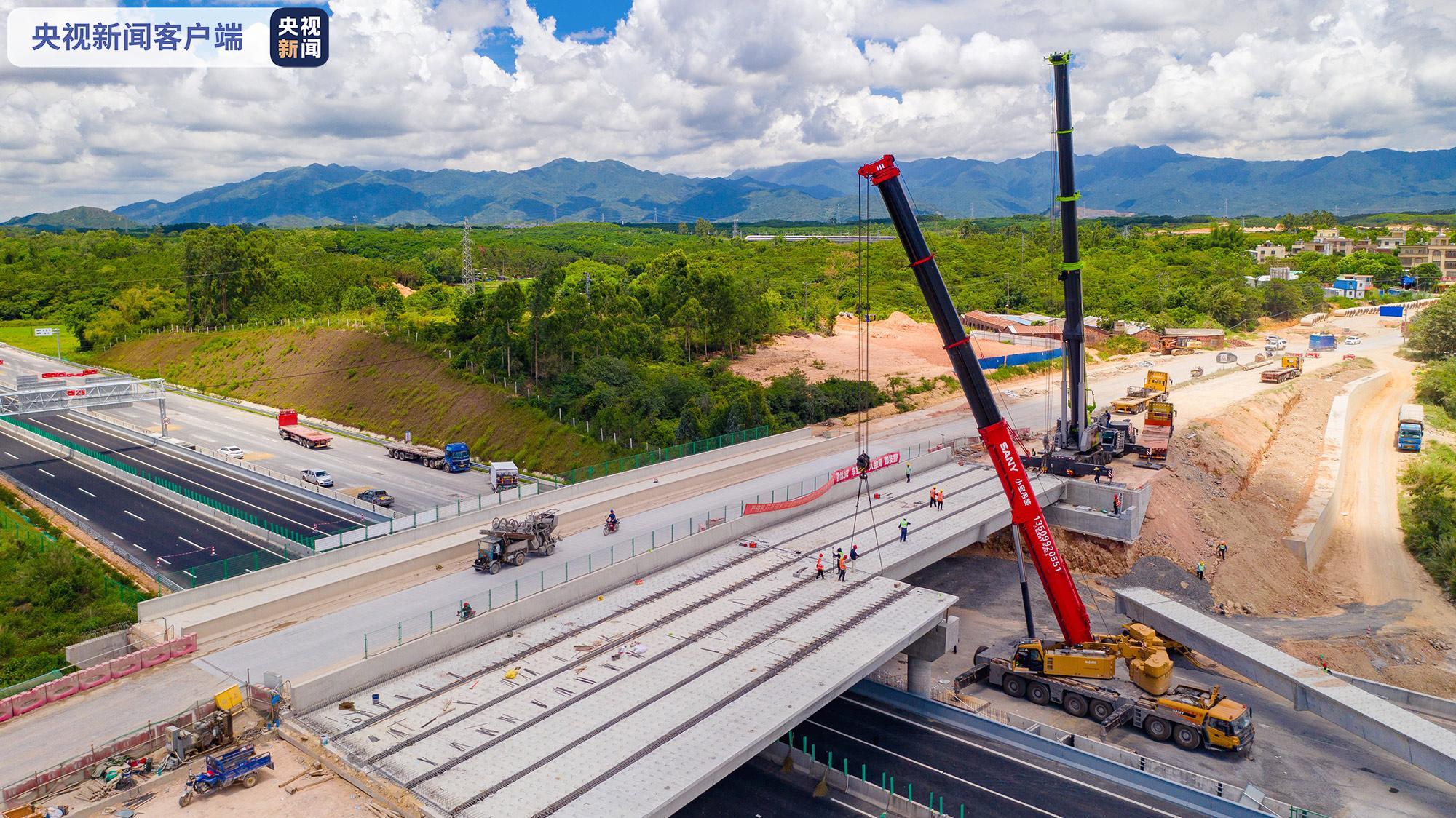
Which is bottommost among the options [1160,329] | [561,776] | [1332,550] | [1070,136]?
[1332,550]

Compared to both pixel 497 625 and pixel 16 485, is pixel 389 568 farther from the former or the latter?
pixel 16 485

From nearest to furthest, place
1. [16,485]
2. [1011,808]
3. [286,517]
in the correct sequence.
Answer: [1011,808], [286,517], [16,485]

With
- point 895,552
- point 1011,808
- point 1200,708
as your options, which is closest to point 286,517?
point 895,552

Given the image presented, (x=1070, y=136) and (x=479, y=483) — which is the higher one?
(x=1070, y=136)

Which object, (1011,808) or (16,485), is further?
(16,485)

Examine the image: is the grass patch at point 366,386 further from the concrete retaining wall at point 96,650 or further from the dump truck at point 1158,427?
→ the concrete retaining wall at point 96,650

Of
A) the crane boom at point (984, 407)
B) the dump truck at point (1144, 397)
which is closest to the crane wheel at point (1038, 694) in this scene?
the crane boom at point (984, 407)

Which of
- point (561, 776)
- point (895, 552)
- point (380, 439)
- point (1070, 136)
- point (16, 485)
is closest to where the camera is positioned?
point (561, 776)
